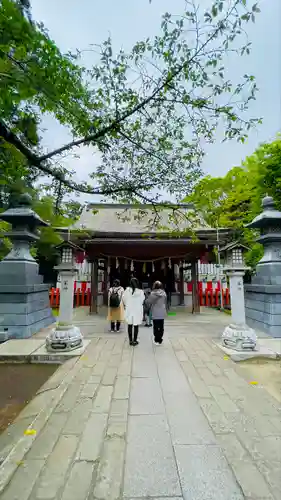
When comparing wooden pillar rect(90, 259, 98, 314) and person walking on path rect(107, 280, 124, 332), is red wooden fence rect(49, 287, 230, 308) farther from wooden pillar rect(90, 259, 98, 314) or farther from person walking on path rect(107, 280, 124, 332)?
person walking on path rect(107, 280, 124, 332)

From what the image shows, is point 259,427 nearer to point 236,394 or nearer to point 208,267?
point 236,394

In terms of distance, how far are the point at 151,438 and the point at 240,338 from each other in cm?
377

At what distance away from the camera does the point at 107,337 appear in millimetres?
7305

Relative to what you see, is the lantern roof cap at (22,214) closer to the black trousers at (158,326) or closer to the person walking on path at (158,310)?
the person walking on path at (158,310)

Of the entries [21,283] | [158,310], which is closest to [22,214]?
[21,283]

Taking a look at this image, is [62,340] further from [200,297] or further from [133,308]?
[200,297]

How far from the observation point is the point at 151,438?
2.59m

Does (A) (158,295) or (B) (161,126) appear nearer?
(B) (161,126)

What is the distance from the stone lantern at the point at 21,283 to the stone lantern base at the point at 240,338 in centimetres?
555

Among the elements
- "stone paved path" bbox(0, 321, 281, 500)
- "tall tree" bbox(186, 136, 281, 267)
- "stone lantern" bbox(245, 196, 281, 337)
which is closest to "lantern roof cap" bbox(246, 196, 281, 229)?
"stone lantern" bbox(245, 196, 281, 337)

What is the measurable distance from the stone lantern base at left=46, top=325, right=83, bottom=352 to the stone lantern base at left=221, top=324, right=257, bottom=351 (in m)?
3.66

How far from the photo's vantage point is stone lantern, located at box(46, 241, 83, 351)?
558 centimetres

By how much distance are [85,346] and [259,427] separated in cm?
431

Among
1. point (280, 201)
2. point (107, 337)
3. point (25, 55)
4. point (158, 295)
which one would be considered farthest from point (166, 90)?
point (280, 201)
